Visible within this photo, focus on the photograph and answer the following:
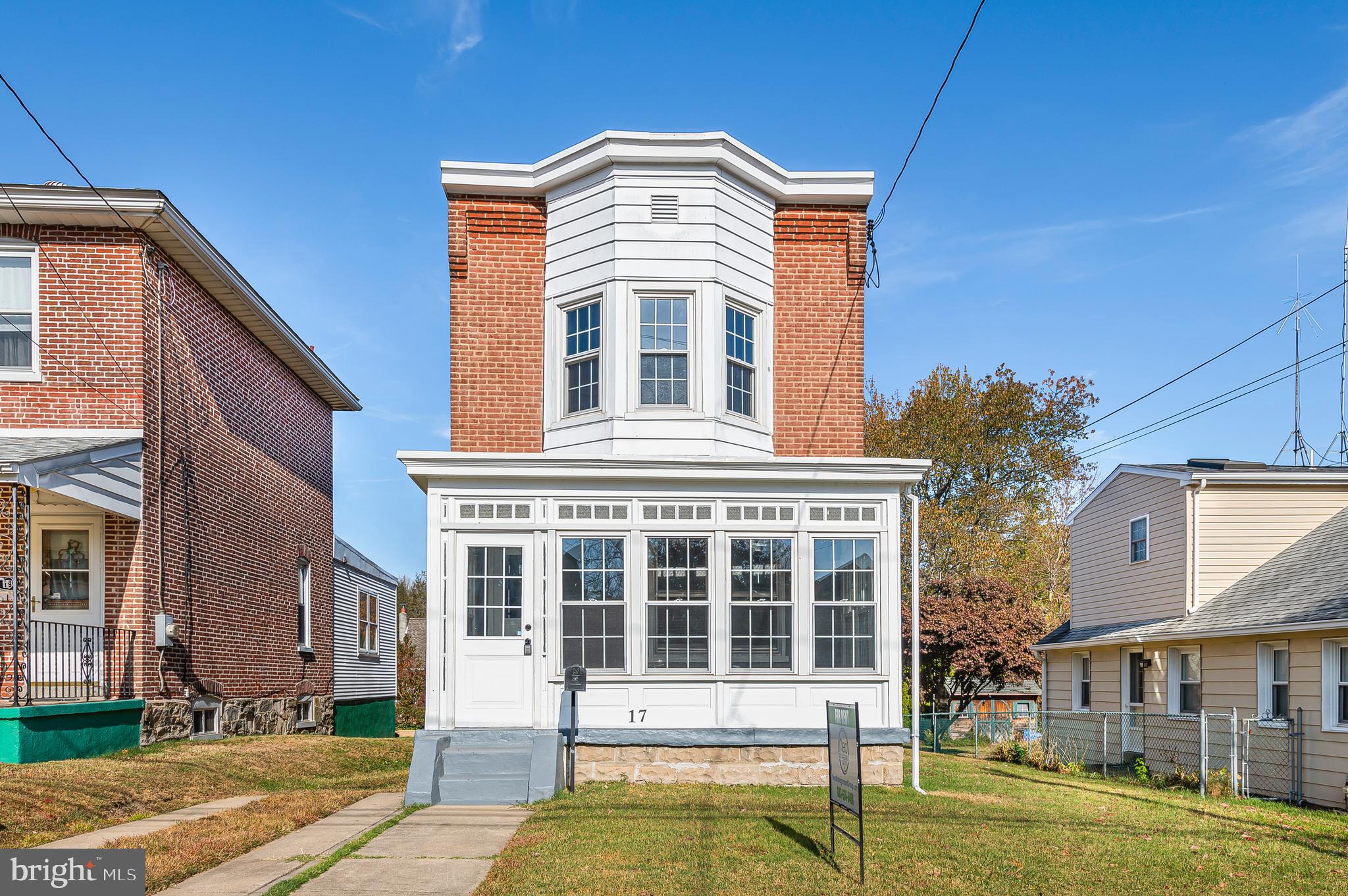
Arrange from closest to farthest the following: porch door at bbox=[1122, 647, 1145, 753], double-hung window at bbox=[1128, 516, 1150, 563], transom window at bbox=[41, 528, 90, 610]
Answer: transom window at bbox=[41, 528, 90, 610], porch door at bbox=[1122, 647, 1145, 753], double-hung window at bbox=[1128, 516, 1150, 563]

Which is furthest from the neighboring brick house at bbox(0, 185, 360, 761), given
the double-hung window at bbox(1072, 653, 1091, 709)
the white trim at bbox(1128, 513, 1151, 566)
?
the double-hung window at bbox(1072, 653, 1091, 709)

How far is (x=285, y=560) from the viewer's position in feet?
71.6

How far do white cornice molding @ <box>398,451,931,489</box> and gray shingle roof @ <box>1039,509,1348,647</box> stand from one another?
6830mm

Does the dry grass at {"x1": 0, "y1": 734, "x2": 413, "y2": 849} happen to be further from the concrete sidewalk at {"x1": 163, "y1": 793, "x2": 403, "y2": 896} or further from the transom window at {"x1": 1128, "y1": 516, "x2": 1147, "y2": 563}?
the transom window at {"x1": 1128, "y1": 516, "x2": 1147, "y2": 563}

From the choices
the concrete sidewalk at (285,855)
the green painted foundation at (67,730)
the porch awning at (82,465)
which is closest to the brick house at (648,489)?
the concrete sidewalk at (285,855)

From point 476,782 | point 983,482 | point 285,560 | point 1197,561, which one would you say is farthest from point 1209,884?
point 983,482

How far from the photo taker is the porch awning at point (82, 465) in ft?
40.7

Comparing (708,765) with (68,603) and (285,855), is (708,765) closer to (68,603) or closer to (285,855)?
(285,855)

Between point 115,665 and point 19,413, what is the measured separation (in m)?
3.90

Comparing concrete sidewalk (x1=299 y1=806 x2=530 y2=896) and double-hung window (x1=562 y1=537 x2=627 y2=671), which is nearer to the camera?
concrete sidewalk (x1=299 y1=806 x2=530 y2=896)

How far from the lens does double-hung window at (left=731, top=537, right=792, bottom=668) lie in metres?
12.9

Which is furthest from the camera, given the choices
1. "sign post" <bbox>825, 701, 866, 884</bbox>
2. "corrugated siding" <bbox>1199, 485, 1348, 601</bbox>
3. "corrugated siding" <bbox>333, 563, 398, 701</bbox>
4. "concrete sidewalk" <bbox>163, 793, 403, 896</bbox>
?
"corrugated siding" <bbox>333, 563, 398, 701</bbox>

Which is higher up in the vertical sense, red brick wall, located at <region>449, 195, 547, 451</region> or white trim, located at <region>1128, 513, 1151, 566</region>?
red brick wall, located at <region>449, 195, 547, 451</region>

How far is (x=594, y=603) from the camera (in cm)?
1286
